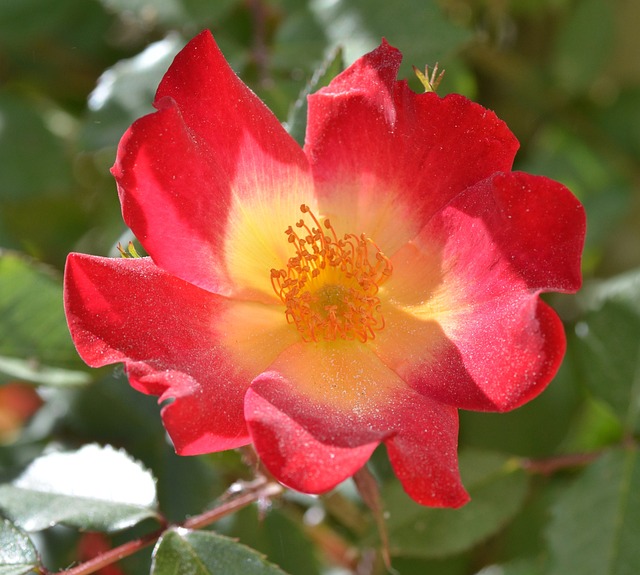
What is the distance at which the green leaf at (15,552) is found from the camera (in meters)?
0.84

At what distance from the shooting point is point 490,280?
2.74 feet

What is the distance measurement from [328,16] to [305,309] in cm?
51

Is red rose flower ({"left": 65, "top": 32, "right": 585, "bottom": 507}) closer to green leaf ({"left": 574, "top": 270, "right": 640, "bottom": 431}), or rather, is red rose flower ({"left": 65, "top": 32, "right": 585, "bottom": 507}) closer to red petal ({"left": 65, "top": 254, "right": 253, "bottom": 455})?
red petal ({"left": 65, "top": 254, "right": 253, "bottom": 455})

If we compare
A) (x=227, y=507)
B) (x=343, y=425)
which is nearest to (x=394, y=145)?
(x=343, y=425)

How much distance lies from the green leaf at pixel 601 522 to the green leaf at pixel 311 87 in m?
0.59

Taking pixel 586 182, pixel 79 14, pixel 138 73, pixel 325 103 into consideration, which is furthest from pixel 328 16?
pixel 586 182

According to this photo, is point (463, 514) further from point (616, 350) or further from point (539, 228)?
point (539, 228)

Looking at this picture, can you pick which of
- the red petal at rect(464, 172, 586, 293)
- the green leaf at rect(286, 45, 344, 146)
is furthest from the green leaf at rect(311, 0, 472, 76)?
the red petal at rect(464, 172, 586, 293)

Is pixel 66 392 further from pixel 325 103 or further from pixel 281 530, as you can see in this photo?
pixel 325 103

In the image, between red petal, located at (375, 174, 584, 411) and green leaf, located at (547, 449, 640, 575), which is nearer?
red petal, located at (375, 174, 584, 411)

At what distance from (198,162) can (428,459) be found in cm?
37

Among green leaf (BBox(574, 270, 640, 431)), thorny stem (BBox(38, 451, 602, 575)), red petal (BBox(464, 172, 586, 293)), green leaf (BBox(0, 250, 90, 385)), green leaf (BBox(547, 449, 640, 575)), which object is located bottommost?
green leaf (BBox(547, 449, 640, 575))

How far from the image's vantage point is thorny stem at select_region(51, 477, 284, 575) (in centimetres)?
85

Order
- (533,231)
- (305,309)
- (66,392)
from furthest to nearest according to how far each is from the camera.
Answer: (66,392), (305,309), (533,231)
